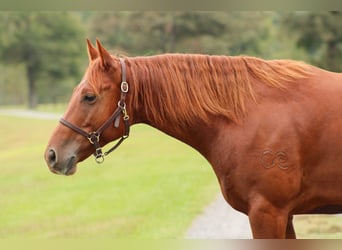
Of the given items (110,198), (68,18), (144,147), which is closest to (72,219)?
(110,198)

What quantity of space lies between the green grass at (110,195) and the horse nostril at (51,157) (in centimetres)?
196

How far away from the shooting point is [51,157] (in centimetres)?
313

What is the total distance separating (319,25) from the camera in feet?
55.5

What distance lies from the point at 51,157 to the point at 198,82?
110 cm

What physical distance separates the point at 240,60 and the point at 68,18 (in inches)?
1496

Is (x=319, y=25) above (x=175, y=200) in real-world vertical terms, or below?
above

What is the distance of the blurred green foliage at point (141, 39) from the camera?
58.5 ft

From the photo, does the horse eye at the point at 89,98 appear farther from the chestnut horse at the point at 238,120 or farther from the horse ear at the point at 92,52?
the horse ear at the point at 92,52

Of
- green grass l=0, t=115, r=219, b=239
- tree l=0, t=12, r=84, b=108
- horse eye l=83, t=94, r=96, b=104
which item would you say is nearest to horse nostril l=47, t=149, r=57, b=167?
horse eye l=83, t=94, r=96, b=104

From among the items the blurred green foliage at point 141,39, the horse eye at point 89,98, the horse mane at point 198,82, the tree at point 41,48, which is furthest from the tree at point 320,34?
the tree at point 41,48

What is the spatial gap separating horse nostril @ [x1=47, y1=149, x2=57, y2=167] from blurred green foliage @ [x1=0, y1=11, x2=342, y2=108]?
0.98 m

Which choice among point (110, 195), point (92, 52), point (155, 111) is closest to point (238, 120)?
point (155, 111)

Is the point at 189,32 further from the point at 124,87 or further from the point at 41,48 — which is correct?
the point at 41,48

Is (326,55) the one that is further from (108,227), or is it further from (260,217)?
(260,217)
